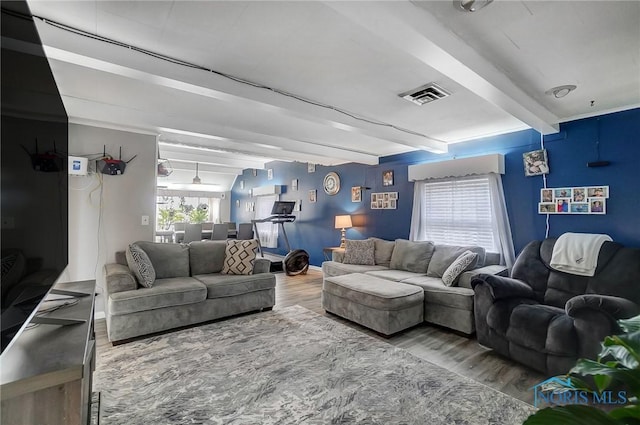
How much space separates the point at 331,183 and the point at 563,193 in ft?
13.0

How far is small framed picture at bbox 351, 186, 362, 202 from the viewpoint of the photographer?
18.8 ft

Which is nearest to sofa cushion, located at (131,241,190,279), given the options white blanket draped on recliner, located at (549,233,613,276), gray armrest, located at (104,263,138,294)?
gray armrest, located at (104,263,138,294)

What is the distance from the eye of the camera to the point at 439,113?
322cm

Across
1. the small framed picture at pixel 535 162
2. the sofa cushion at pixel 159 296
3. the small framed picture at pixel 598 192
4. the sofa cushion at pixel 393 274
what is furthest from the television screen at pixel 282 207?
the small framed picture at pixel 598 192

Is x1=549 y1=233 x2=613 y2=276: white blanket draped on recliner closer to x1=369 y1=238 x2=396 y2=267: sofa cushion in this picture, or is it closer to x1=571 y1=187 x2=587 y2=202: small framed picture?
x1=571 y1=187 x2=587 y2=202: small framed picture

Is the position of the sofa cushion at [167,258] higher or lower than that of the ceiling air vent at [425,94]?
lower

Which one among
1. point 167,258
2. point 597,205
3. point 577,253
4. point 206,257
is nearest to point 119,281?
point 167,258

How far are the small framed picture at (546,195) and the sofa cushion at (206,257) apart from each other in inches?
161

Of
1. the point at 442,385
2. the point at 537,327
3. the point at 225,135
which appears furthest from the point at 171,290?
the point at 537,327

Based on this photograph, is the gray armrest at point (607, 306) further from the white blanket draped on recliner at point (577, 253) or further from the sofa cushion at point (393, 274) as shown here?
the sofa cushion at point (393, 274)

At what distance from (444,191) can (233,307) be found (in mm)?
3447

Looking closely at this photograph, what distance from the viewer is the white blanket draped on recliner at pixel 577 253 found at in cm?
264

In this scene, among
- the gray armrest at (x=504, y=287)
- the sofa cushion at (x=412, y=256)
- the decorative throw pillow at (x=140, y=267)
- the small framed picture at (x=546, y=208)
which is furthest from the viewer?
the sofa cushion at (x=412, y=256)

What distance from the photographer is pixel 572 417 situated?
0.65 metres
